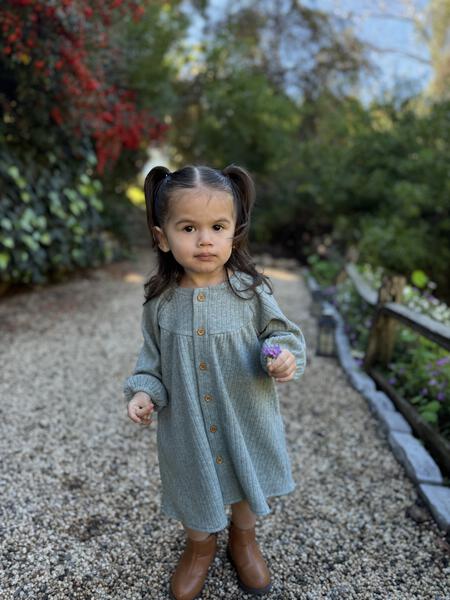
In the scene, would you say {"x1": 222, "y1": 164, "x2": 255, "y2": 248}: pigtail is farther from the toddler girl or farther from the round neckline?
the round neckline

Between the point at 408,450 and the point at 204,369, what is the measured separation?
1.46 m

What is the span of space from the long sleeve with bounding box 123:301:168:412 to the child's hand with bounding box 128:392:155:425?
0.02 meters

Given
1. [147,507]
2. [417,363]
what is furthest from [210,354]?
[417,363]

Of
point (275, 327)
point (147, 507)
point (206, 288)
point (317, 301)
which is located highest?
point (206, 288)

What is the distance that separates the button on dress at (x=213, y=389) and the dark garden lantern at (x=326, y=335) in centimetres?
240

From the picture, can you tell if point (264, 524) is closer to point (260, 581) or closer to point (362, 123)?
point (260, 581)

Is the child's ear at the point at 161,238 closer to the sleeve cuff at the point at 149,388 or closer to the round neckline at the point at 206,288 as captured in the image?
the round neckline at the point at 206,288

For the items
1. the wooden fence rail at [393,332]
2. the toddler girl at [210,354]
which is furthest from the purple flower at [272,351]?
the wooden fence rail at [393,332]

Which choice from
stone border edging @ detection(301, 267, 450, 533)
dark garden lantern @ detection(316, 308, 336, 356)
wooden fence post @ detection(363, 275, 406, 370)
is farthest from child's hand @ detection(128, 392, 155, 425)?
dark garden lantern @ detection(316, 308, 336, 356)

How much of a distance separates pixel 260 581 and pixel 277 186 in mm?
8792

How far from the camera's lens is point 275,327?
1.40 m

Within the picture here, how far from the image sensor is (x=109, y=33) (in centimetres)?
494

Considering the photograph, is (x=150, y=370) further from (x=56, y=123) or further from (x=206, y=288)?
(x=56, y=123)

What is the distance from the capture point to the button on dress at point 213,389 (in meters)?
1.35
